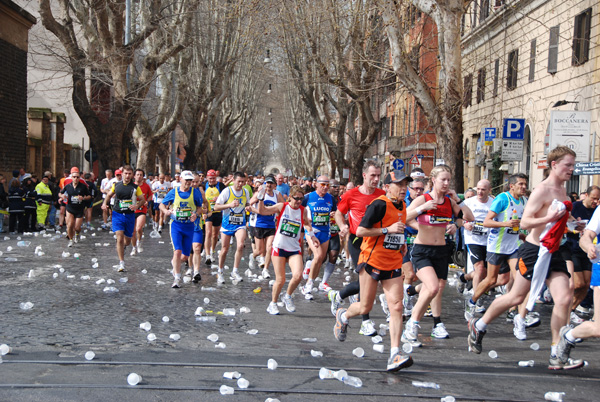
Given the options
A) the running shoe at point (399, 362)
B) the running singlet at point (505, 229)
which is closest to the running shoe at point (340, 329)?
the running shoe at point (399, 362)

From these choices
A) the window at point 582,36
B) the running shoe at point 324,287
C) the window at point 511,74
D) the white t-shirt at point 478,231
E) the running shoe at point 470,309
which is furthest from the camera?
the window at point 511,74

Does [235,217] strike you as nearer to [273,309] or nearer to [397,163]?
[273,309]

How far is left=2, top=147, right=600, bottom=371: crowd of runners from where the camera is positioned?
631cm

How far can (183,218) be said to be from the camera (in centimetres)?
1091

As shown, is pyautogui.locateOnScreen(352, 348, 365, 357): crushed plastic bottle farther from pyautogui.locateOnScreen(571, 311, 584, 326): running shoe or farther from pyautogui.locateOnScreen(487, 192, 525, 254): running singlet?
pyautogui.locateOnScreen(571, 311, 584, 326): running shoe

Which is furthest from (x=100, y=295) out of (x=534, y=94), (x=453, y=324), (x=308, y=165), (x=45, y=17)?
(x=308, y=165)

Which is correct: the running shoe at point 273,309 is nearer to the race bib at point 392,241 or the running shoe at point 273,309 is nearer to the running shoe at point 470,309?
the running shoe at point 470,309

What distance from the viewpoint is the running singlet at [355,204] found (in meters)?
8.38

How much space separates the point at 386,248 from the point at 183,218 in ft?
16.5

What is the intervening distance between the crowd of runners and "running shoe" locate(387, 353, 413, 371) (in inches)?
0.4

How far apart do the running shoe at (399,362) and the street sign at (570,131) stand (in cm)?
928

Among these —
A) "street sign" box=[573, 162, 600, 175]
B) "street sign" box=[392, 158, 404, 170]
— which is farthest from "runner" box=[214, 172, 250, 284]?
"street sign" box=[392, 158, 404, 170]

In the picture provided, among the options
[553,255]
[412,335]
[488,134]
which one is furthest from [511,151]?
[553,255]

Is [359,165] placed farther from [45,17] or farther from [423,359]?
[423,359]
